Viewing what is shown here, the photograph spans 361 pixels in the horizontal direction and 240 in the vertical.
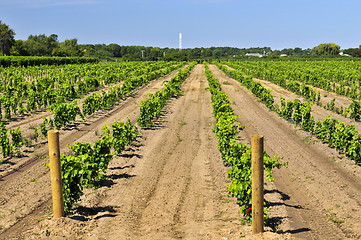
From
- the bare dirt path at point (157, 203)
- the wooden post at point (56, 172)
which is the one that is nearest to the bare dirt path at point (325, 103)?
the bare dirt path at point (157, 203)

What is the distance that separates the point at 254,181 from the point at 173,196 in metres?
2.96

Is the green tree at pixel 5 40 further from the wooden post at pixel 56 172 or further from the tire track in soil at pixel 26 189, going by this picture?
the wooden post at pixel 56 172

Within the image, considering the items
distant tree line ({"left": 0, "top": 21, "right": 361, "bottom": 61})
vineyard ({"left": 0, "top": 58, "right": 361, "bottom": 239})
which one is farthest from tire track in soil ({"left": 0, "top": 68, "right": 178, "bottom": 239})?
distant tree line ({"left": 0, "top": 21, "right": 361, "bottom": 61})

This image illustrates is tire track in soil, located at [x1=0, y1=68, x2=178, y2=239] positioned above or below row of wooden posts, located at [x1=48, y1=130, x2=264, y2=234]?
below

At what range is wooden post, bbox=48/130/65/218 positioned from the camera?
609 cm

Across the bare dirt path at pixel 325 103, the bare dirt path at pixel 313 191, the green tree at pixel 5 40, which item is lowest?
the bare dirt path at pixel 313 191

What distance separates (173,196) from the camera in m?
8.14

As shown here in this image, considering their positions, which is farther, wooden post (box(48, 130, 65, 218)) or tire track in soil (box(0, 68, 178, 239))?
tire track in soil (box(0, 68, 178, 239))

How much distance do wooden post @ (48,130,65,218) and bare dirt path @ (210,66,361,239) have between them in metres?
3.83

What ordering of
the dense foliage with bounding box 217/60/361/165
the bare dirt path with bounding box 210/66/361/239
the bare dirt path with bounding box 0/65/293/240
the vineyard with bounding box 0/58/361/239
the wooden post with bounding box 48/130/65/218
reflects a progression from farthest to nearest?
the dense foliage with bounding box 217/60/361/165, the bare dirt path with bounding box 210/66/361/239, the vineyard with bounding box 0/58/361/239, the bare dirt path with bounding box 0/65/293/240, the wooden post with bounding box 48/130/65/218

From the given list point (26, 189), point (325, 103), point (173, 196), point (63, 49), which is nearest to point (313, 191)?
point (173, 196)

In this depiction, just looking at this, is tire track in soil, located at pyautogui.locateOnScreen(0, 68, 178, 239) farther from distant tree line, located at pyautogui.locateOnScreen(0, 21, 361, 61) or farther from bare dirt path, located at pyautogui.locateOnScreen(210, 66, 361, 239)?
distant tree line, located at pyautogui.locateOnScreen(0, 21, 361, 61)

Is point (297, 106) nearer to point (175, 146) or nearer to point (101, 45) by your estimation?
point (175, 146)

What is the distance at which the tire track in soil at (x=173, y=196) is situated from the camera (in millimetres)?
6410
